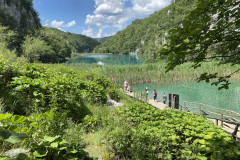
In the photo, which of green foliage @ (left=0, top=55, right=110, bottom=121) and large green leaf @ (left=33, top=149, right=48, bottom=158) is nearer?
large green leaf @ (left=33, top=149, right=48, bottom=158)

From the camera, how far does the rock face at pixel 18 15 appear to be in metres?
45.3

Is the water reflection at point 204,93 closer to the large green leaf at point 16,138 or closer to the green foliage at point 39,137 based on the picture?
the green foliage at point 39,137

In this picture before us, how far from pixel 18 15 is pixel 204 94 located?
224 ft

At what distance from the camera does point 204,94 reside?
19922 millimetres

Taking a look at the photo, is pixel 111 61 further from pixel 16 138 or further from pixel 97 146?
pixel 16 138

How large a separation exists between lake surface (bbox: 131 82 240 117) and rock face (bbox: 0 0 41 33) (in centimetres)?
4739

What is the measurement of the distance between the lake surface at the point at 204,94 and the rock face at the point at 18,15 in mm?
47393

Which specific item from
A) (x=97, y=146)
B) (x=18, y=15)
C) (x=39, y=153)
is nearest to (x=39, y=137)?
(x=39, y=153)

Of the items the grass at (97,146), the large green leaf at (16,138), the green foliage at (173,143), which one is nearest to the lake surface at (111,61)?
the green foliage at (173,143)

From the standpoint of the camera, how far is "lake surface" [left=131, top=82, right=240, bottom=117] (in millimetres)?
16312

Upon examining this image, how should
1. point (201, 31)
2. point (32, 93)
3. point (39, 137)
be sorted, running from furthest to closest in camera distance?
1. point (32, 93)
2. point (201, 31)
3. point (39, 137)

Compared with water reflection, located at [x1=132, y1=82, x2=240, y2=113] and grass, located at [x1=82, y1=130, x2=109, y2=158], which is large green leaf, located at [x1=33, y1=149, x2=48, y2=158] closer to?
grass, located at [x1=82, y1=130, x2=109, y2=158]

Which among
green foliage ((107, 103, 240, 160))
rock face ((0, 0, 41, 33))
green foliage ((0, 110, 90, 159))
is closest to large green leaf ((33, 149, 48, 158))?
green foliage ((0, 110, 90, 159))

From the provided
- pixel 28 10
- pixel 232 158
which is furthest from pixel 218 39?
pixel 28 10
